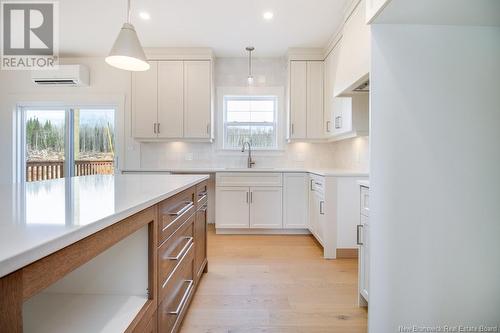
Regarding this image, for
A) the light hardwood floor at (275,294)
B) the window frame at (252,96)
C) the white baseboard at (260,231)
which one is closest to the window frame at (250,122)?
the window frame at (252,96)

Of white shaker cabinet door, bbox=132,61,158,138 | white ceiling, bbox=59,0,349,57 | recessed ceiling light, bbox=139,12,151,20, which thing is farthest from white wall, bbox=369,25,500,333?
white shaker cabinet door, bbox=132,61,158,138

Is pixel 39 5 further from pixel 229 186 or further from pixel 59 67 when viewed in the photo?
pixel 229 186

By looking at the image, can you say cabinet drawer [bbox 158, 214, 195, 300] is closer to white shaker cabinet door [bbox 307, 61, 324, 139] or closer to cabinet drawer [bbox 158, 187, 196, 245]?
cabinet drawer [bbox 158, 187, 196, 245]

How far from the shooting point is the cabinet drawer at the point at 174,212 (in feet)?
3.98

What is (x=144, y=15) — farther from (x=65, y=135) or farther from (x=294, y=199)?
(x=294, y=199)

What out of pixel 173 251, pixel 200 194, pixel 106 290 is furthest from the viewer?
pixel 200 194

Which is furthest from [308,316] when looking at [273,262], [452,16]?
[452,16]

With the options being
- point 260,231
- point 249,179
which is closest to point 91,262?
point 249,179

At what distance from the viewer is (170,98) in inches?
155

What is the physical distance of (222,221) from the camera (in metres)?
3.69

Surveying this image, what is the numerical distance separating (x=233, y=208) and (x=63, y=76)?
330 cm

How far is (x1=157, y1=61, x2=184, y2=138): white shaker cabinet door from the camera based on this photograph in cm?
393

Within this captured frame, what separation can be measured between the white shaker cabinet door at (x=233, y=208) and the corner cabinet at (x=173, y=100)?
91 centimetres

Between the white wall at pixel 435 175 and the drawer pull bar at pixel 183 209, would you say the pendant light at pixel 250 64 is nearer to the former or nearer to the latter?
the drawer pull bar at pixel 183 209
